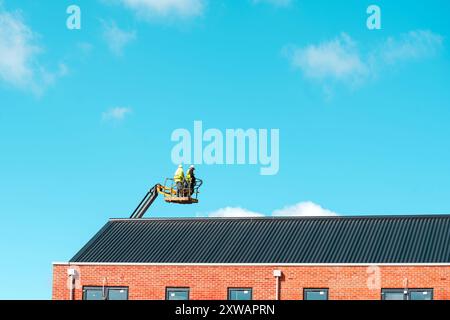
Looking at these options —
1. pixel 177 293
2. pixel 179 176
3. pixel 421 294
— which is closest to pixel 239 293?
pixel 177 293

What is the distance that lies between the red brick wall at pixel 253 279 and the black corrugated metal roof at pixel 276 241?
845 millimetres

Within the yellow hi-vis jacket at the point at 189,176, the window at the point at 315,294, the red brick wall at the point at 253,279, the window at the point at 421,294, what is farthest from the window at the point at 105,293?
the yellow hi-vis jacket at the point at 189,176

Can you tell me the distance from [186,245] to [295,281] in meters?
6.93

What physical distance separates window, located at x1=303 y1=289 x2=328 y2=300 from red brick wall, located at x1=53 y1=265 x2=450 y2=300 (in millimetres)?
190

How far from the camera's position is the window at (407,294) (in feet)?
149

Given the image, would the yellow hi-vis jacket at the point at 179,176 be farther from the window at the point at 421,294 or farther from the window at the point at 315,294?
the window at the point at 421,294

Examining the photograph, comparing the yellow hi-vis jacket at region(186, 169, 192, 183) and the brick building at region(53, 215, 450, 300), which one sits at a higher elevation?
the yellow hi-vis jacket at region(186, 169, 192, 183)

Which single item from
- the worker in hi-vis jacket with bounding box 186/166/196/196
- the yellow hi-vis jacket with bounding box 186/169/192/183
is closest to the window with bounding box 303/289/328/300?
the worker in hi-vis jacket with bounding box 186/166/196/196

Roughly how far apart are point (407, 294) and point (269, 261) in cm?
674

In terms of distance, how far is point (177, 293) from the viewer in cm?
4853

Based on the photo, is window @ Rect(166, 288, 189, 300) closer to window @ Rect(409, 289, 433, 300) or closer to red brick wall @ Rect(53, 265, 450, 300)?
red brick wall @ Rect(53, 265, 450, 300)

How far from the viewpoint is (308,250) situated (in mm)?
49438

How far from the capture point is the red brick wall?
1799 inches
